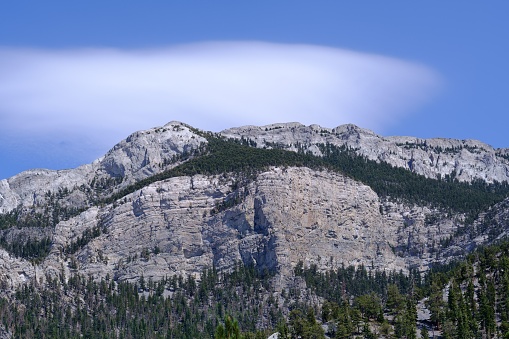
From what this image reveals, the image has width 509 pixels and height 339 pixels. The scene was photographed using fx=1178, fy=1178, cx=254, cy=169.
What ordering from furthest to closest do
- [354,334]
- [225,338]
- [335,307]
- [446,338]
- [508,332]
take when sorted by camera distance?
[335,307] → [354,334] → [446,338] → [508,332] → [225,338]

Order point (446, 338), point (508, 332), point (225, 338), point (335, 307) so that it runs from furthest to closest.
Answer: point (335, 307), point (446, 338), point (508, 332), point (225, 338)

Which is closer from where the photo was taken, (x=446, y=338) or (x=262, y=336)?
(x=446, y=338)

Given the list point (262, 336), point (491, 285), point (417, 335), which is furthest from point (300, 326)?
point (491, 285)

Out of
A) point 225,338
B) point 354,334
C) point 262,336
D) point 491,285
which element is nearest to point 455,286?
point 491,285

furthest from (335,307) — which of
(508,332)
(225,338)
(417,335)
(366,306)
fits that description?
(225,338)

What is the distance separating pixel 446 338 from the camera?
17100 cm

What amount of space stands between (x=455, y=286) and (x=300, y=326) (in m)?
26.0

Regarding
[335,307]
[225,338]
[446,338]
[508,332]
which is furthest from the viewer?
[335,307]

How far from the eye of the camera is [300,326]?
188 meters

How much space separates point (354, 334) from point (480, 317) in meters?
19.6

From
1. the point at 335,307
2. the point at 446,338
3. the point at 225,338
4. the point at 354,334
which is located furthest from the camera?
the point at 335,307

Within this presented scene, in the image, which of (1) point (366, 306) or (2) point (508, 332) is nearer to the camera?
(2) point (508, 332)

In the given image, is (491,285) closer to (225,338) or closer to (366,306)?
(366,306)

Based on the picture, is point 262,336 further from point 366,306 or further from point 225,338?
Answer: point 225,338
